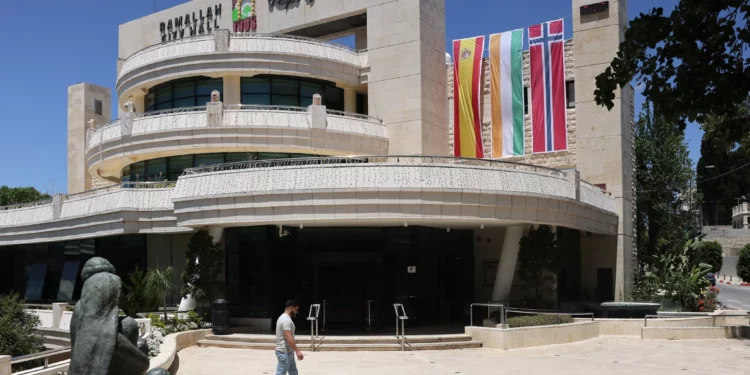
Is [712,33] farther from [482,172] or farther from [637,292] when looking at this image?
[637,292]

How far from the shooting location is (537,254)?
26156 mm

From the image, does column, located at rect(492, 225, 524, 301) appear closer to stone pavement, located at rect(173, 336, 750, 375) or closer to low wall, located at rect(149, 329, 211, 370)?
stone pavement, located at rect(173, 336, 750, 375)

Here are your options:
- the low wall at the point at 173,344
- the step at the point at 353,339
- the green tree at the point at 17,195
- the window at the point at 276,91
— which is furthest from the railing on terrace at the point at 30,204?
the green tree at the point at 17,195

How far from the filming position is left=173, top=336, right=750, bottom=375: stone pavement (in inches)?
719

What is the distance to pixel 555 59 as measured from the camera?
3409cm

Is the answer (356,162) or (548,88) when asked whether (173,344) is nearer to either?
(356,162)

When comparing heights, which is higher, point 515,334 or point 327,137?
point 327,137


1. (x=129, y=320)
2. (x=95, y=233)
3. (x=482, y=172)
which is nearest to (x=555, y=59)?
(x=482, y=172)

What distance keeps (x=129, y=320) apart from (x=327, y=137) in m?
24.7

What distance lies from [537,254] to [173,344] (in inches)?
481

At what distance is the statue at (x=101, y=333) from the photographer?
698 centimetres

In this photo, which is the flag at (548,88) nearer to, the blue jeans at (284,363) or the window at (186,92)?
the window at (186,92)

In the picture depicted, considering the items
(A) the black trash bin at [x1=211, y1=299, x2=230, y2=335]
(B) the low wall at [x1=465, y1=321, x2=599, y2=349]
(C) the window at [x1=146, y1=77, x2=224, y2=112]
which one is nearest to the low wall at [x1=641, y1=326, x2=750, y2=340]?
(B) the low wall at [x1=465, y1=321, x2=599, y2=349]

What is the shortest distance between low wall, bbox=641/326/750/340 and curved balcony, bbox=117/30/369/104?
16.3 metres
